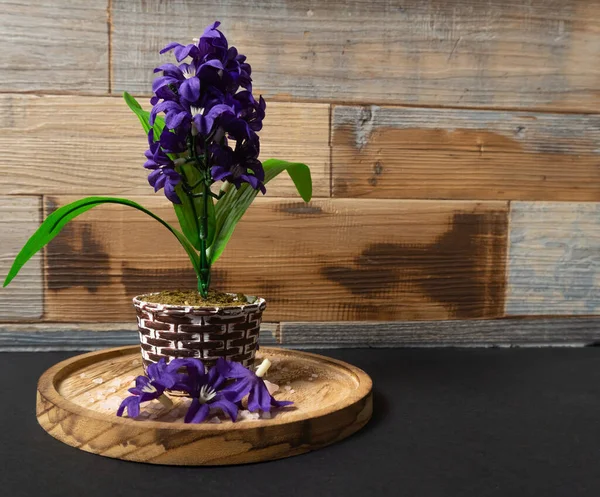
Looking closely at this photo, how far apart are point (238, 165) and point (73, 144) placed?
445 millimetres

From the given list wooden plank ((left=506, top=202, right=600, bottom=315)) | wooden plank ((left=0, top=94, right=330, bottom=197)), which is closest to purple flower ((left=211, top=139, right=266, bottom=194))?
wooden plank ((left=0, top=94, right=330, bottom=197))

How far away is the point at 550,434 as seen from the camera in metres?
0.65

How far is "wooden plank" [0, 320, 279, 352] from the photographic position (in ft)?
3.27

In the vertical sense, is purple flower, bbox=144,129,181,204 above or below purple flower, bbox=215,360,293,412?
above

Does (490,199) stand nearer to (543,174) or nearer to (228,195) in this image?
(543,174)

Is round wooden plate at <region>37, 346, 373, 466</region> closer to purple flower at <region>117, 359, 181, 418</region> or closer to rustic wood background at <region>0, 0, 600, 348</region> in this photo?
purple flower at <region>117, 359, 181, 418</region>

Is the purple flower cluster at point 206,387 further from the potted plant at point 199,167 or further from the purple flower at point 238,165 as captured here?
the purple flower at point 238,165

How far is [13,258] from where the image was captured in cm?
98

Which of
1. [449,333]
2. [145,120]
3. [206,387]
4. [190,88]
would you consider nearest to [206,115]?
[190,88]

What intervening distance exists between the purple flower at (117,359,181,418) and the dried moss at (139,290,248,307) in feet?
0.32

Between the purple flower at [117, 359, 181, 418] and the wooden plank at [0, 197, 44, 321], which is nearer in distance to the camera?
the purple flower at [117, 359, 181, 418]

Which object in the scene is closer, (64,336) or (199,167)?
(199,167)

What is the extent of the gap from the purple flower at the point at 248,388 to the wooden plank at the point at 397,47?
0.55 meters

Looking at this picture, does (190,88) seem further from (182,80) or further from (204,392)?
(204,392)
